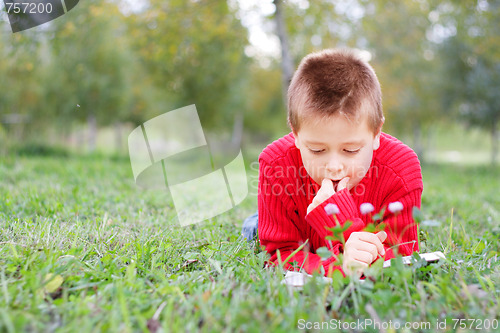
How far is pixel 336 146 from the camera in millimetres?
1822

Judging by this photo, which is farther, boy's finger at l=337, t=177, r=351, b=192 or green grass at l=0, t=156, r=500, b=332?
boy's finger at l=337, t=177, r=351, b=192

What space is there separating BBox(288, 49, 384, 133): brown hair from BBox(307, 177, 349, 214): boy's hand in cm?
30

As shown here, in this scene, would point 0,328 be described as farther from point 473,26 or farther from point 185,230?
point 473,26

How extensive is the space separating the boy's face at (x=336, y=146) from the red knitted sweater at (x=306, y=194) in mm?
207

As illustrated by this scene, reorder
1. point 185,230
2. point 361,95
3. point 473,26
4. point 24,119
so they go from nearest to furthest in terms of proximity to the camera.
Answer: point 361,95 → point 185,230 → point 24,119 → point 473,26

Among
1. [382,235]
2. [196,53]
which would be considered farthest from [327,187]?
[196,53]

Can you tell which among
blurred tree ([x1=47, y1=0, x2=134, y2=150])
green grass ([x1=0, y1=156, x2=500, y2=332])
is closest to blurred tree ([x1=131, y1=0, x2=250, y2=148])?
blurred tree ([x1=47, y1=0, x2=134, y2=150])

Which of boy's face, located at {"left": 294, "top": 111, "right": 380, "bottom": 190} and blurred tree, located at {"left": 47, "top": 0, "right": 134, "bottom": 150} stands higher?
blurred tree, located at {"left": 47, "top": 0, "right": 134, "bottom": 150}

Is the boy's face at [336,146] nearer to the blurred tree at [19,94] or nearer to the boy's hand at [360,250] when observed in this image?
the boy's hand at [360,250]

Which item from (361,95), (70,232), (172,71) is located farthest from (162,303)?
(172,71)

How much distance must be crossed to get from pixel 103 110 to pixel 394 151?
11.5m

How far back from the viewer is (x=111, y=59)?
38.0ft

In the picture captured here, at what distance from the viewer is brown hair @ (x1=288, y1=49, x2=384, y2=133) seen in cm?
184

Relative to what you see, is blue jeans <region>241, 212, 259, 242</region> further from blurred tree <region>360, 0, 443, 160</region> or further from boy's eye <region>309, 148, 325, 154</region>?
blurred tree <region>360, 0, 443, 160</region>
